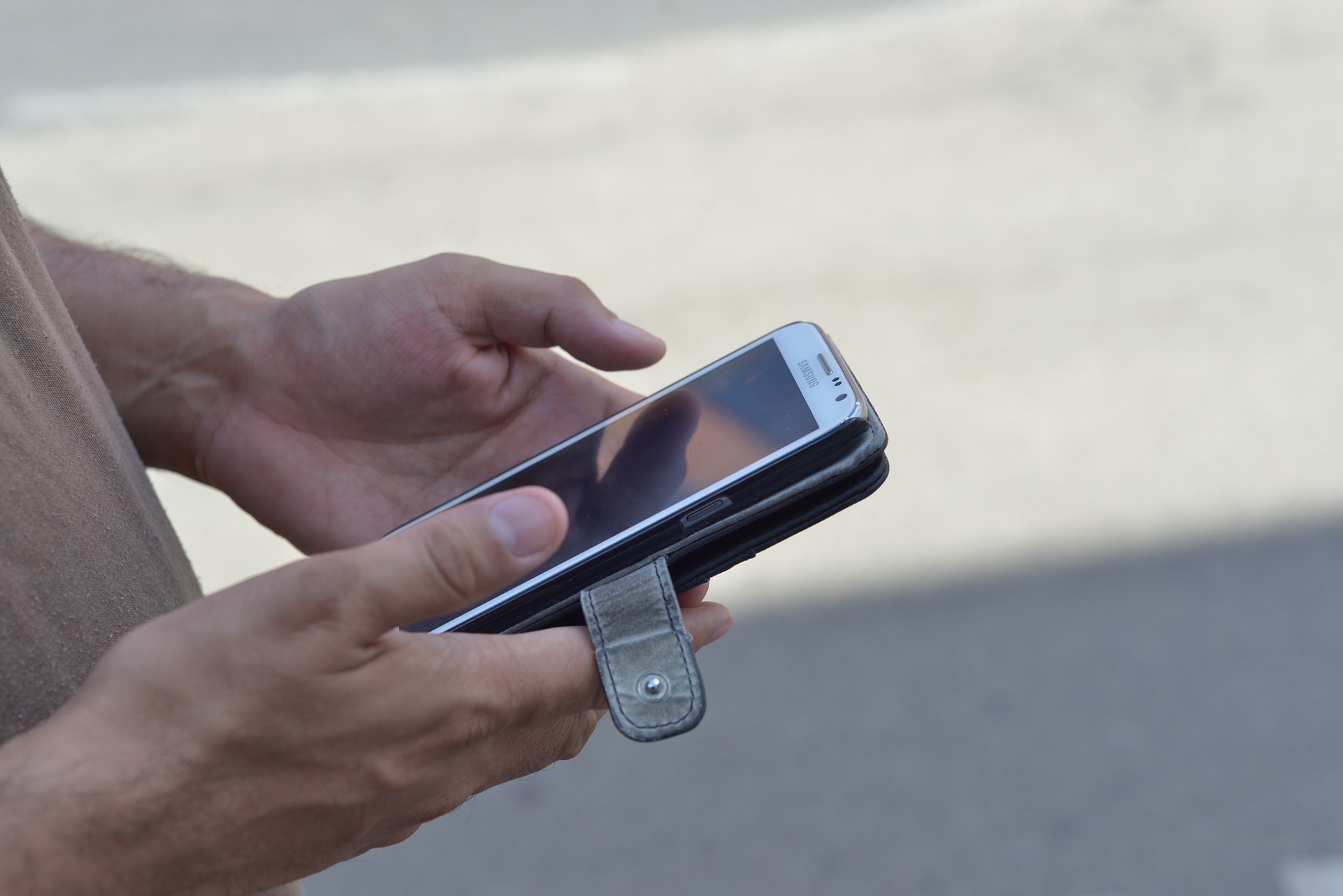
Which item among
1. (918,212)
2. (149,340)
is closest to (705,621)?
(149,340)

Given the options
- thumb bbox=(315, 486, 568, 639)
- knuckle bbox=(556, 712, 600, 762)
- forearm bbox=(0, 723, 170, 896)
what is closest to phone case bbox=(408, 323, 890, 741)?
knuckle bbox=(556, 712, 600, 762)

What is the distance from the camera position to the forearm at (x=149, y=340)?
194cm

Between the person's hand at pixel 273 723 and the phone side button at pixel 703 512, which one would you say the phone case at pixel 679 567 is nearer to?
the phone side button at pixel 703 512

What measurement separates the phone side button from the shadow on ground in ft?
5.37

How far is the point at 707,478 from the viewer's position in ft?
5.39

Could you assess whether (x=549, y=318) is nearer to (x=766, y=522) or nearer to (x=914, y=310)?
(x=766, y=522)

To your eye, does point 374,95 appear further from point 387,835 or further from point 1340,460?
point 387,835

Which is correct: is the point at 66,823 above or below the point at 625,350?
below

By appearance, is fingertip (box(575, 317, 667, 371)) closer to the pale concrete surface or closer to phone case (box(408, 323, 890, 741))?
phone case (box(408, 323, 890, 741))

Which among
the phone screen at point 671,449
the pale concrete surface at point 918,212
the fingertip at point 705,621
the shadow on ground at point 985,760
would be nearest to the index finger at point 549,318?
the phone screen at point 671,449

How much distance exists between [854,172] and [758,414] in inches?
137

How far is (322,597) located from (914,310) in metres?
3.48

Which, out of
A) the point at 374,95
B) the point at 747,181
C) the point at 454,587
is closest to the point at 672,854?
the point at 454,587

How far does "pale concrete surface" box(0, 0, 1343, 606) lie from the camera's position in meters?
3.64
